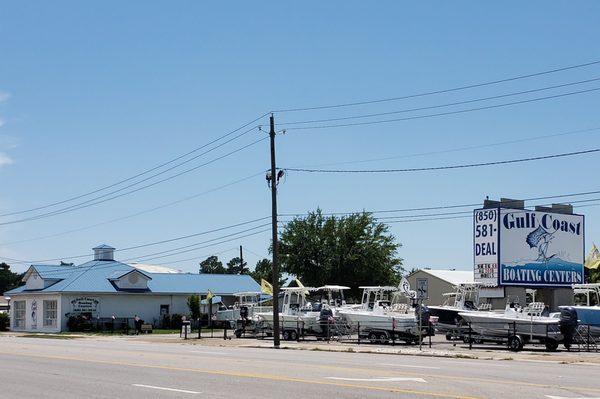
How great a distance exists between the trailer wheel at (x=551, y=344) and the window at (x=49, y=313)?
41690mm

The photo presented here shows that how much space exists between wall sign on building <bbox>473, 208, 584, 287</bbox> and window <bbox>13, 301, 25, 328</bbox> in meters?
38.9

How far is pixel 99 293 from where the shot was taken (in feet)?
210

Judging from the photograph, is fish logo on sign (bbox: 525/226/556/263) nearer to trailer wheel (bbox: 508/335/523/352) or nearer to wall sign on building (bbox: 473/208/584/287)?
wall sign on building (bbox: 473/208/584/287)

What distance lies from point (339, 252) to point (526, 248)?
2523 centimetres

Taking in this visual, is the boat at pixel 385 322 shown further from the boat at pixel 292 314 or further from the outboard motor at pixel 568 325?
the outboard motor at pixel 568 325

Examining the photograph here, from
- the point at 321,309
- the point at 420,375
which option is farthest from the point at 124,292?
the point at 420,375

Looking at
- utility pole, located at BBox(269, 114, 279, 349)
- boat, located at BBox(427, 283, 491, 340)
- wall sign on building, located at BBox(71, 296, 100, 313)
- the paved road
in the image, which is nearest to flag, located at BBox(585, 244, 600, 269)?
boat, located at BBox(427, 283, 491, 340)

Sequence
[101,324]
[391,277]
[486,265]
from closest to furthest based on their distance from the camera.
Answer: [486,265]
[101,324]
[391,277]

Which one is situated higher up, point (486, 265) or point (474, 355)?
point (486, 265)

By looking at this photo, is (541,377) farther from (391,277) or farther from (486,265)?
(391,277)

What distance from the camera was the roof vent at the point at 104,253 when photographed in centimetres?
7506

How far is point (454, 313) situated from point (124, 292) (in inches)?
1268

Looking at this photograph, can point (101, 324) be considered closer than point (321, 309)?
No

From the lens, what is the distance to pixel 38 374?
68.5ft
